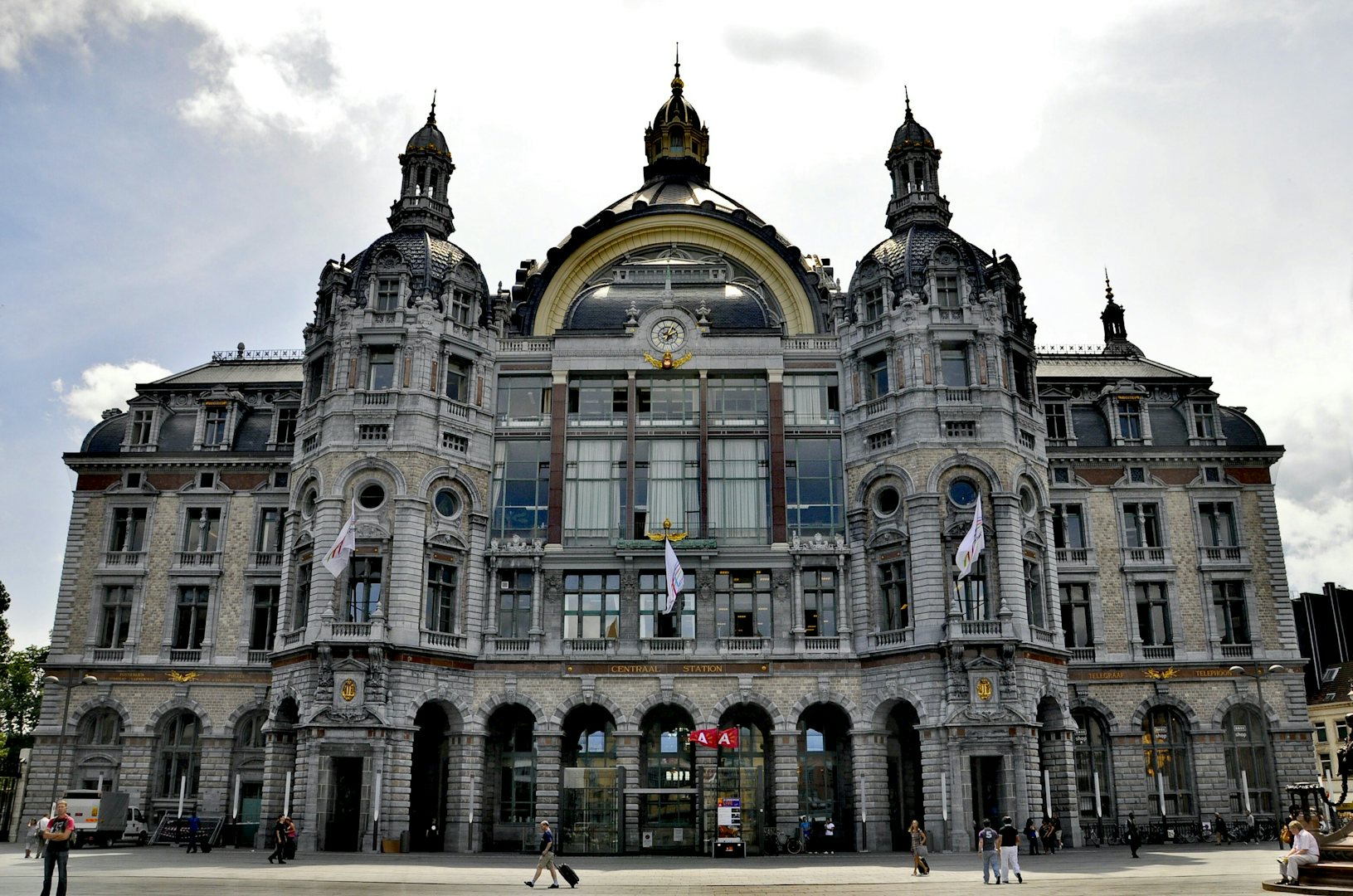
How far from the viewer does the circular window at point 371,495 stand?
186 feet

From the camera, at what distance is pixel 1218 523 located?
64875mm

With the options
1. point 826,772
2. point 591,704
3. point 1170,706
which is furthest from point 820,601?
point 1170,706

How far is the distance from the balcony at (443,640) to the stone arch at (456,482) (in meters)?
6.60

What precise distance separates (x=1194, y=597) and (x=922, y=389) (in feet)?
67.6

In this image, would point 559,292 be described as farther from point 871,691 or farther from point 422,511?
point 871,691

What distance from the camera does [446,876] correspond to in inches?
1473

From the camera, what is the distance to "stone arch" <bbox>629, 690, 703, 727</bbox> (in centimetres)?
5566

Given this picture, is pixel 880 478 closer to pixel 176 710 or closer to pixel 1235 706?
pixel 1235 706

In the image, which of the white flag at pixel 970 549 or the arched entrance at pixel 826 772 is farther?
the arched entrance at pixel 826 772

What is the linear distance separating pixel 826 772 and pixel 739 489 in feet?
48.4

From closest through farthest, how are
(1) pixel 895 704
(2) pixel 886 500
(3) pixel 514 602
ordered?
1. (1) pixel 895 704
2. (2) pixel 886 500
3. (3) pixel 514 602

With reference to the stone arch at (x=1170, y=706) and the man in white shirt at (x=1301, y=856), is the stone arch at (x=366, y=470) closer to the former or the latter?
the stone arch at (x=1170, y=706)

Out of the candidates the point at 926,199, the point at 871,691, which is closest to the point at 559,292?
the point at 926,199

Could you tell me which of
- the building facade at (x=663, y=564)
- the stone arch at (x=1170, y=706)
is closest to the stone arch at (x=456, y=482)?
the building facade at (x=663, y=564)
